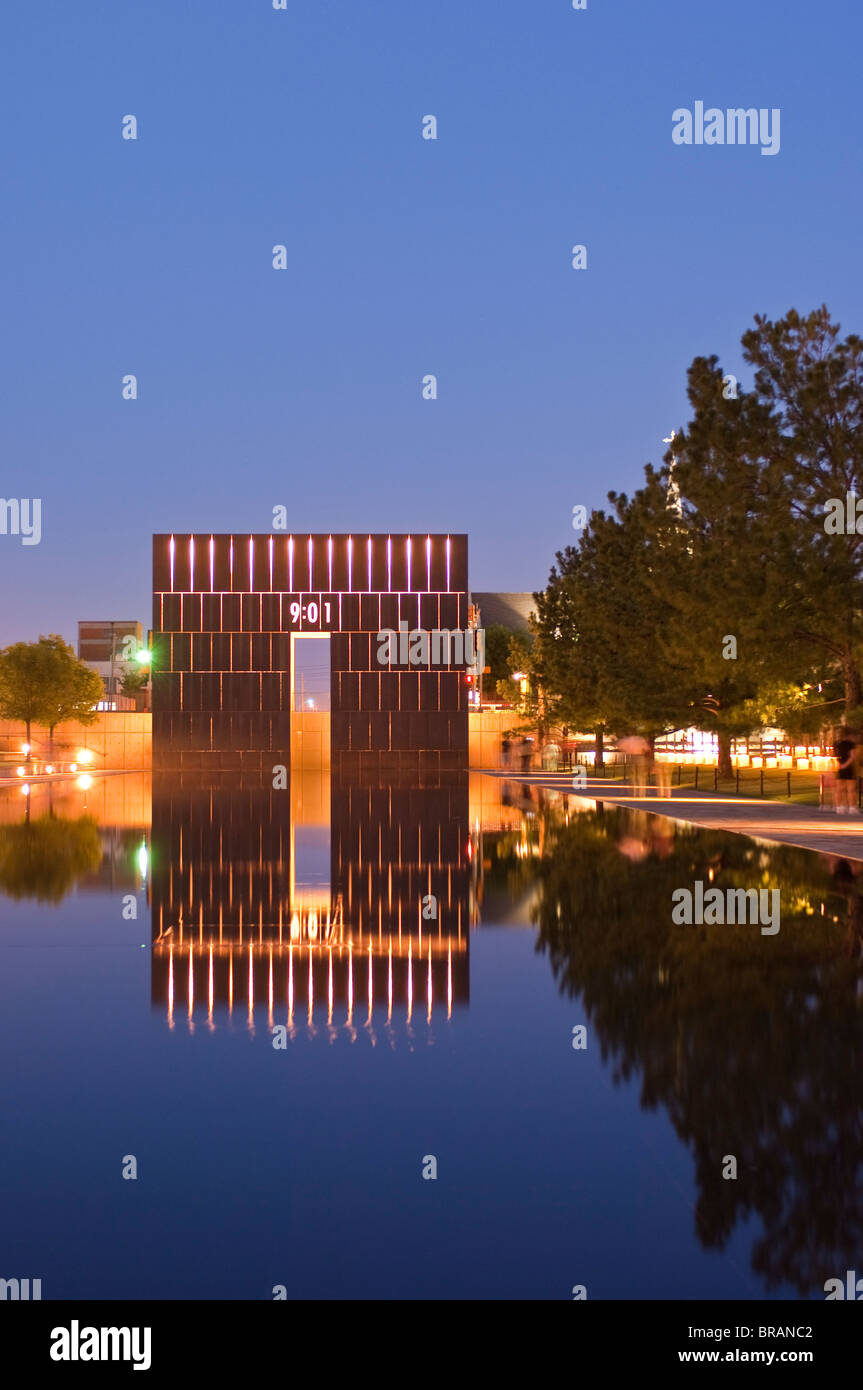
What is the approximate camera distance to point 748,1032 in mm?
9156

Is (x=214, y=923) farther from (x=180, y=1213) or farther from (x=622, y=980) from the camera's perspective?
(x=180, y=1213)

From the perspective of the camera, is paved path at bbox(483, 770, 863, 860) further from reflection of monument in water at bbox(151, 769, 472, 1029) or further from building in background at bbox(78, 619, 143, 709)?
building in background at bbox(78, 619, 143, 709)

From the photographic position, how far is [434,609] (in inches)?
3088

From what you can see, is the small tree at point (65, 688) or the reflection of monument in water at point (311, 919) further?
the small tree at point (65, 688)

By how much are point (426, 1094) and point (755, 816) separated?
2484 cm

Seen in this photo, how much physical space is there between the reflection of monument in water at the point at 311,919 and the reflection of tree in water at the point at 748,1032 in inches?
46.7

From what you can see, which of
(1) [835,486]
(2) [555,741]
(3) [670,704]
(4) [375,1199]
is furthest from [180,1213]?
(2) [555,741]

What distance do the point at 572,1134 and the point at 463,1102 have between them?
2.38ft

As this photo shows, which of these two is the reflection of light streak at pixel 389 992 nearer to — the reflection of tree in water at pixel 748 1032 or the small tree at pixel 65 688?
the reflection of tree in water at pixel 748 1032

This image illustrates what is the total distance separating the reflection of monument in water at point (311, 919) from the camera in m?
10.5

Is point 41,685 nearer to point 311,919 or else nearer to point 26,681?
point 26,681

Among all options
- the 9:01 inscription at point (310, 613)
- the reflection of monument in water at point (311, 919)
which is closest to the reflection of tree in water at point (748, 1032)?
the reflection of monument in water at point (311, 919)

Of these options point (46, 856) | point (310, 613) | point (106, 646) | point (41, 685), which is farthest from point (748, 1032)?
point (106, 646)
